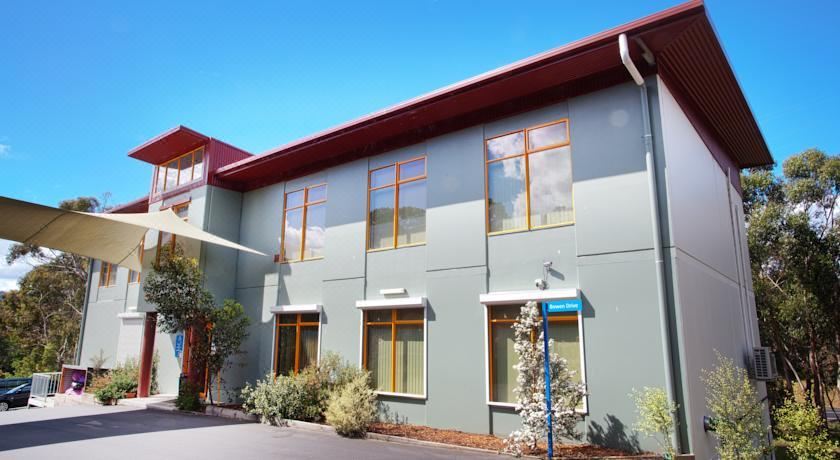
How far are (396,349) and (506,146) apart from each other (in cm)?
484

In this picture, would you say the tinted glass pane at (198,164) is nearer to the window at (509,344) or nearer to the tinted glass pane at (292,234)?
the tinted glass pane at (292,234)

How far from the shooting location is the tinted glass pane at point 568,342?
8.64m

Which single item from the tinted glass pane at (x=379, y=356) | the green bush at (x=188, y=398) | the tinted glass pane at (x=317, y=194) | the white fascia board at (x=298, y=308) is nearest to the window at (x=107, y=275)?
the green bush at (x=188, y=398)

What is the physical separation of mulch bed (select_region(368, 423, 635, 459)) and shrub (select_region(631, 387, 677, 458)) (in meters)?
0.54

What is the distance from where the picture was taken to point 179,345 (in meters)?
15.4

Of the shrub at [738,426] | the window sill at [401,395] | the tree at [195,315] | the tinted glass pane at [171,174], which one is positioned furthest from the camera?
the tinted glass pane at [171,174]

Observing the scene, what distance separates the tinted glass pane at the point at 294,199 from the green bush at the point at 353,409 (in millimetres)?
5627

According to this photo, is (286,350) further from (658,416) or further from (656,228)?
(656,228)

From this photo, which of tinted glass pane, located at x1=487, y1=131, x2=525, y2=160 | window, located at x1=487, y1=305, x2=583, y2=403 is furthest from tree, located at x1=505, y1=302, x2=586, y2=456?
tinted glass pane, located at x1=487, y1=131, x2=525, y2=160

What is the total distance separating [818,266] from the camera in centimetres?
1789

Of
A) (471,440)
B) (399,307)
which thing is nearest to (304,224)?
(399,307)

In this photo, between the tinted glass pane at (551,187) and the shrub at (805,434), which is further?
the tinted glass pane at (551,187)

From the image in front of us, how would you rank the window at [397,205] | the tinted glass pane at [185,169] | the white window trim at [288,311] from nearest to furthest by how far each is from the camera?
the window at [397,205] < the white window trim at [288,311] < the tinted glass pane at [185,169]

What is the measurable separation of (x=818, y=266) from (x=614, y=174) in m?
14.1
